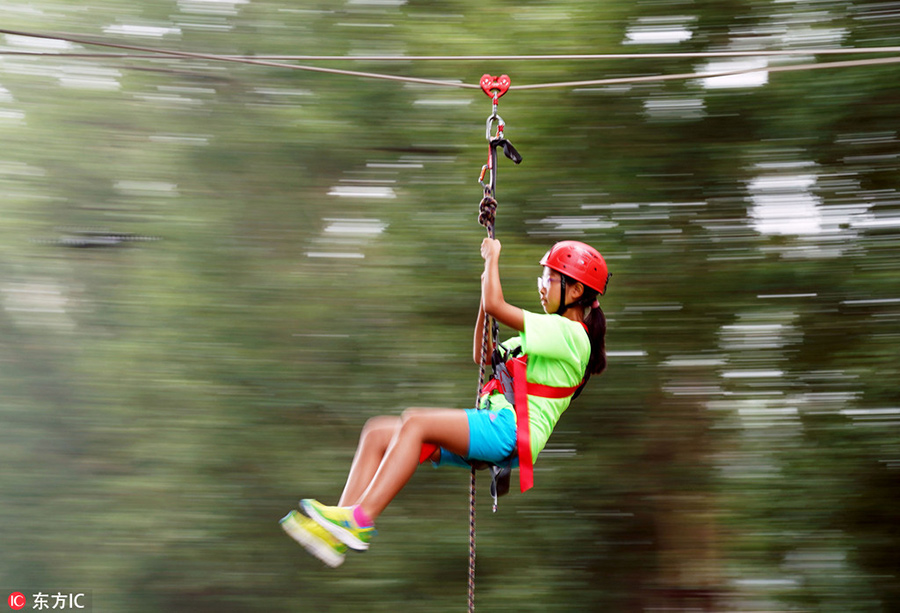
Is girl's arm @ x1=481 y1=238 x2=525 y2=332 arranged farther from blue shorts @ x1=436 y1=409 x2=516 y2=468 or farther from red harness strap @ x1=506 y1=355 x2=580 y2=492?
blue shorts @ x1=436 y1=409 x2=516 y2=468

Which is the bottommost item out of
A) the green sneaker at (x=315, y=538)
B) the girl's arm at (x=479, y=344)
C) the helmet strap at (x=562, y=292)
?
the green sneaker at (x=315, y=538)

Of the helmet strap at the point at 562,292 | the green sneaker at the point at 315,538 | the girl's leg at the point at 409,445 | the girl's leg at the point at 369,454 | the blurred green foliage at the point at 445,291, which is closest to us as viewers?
the green sneaker at the point at 315,538

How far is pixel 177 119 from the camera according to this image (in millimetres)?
5023

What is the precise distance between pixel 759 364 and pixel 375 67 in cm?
274

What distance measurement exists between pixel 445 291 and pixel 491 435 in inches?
76.7

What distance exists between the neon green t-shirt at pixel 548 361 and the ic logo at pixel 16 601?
407 cm

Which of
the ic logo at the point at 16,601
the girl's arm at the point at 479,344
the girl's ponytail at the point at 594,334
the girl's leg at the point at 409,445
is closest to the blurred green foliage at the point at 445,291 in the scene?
the ic logo at the point at 16,601

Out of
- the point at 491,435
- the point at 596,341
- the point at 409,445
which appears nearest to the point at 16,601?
the point at 409,445

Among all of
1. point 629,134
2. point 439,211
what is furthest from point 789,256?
point 439,211

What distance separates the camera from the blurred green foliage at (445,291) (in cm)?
468

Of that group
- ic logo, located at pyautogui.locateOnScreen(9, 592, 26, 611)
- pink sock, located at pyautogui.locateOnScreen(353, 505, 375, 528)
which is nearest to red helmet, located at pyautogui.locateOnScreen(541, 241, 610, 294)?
pink sock, located at pyautogui.locateOnScreen(353, 505, 375, 528)

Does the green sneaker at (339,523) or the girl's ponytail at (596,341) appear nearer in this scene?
the green sneaker at (339,523)

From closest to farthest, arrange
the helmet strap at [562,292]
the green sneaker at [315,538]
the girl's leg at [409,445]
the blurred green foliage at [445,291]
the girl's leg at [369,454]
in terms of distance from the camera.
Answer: the green sneaker at [315,538] → the girl's leg at [409,445] → the girl's leg at [369,454] → the helmet strap at [562,292] → the blurred green foliage at [445,291]

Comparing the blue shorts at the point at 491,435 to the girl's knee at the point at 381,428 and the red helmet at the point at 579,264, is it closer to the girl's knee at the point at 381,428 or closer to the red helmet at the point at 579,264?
the girl's knee at the point at 381,428
